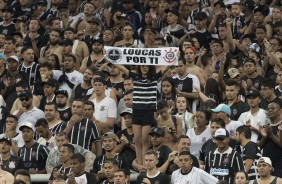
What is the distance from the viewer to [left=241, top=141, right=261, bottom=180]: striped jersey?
899 inches

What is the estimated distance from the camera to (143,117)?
2356cm

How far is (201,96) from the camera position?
2517 cm

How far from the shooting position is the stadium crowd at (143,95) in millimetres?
22938

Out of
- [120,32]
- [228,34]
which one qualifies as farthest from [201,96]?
[120,32]

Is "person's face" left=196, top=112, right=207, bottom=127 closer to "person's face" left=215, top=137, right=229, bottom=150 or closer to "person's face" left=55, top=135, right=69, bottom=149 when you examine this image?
"person's face" left=215, top=137, right=229, bottom=150

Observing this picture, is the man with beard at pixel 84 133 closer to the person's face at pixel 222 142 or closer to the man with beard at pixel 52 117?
the man with beard at pixel 52 117

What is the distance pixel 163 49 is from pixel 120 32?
4826 mm

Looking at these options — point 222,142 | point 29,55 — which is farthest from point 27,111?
point 222,142

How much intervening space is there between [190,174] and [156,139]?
108cm

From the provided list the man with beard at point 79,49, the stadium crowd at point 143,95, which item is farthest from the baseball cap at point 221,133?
the man with beard at point 79,49

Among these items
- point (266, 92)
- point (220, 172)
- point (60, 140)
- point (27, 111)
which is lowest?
point (220, 172)

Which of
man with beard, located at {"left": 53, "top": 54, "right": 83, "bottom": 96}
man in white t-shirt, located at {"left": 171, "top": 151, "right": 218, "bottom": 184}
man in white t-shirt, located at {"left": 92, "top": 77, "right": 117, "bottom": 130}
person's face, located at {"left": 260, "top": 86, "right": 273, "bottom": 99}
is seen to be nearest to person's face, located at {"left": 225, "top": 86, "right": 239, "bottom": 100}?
person's face, located at {"left": 260, "top": 86, "right": 273, "bottom": 99}

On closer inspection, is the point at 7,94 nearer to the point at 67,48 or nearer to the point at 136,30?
the point at 67,48

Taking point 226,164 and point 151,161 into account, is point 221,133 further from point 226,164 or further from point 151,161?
point 151,161
